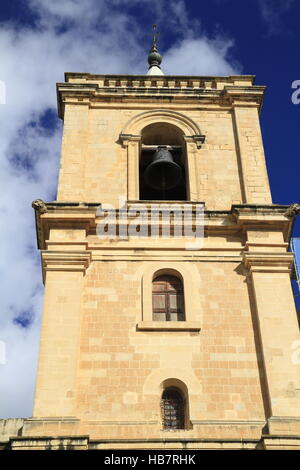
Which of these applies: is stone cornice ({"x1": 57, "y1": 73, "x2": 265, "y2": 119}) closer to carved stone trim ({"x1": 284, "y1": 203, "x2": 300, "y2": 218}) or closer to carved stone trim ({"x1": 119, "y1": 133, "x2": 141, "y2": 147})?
carved stone trim ({"x1": 119, "y1": 133, "x2": 141, "y2": 147})

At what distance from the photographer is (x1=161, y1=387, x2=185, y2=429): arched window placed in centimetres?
1323

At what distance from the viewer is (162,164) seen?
17875mm

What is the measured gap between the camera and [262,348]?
13898 mm

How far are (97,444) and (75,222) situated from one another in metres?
5.20

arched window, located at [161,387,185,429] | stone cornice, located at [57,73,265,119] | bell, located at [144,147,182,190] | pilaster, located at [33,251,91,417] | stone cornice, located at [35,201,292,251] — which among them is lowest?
arched window, located at [161,387,185,429]

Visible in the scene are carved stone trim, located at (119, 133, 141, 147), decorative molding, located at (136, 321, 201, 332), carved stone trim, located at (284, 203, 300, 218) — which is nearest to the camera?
decorative molding, located at (136, 321, 201, 332)

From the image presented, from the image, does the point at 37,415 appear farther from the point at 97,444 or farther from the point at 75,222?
the point at 75,222

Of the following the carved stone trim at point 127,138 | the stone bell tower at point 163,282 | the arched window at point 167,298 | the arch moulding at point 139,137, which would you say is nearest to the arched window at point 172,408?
the stone bell tower at point 163,282

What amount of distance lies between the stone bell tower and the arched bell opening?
4 centimetres

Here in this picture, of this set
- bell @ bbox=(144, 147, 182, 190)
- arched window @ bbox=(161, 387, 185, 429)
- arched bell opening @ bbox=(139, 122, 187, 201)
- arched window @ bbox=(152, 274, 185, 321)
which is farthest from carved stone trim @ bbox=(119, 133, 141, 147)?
arched window @ bbox=(161, 387, 185, 429)

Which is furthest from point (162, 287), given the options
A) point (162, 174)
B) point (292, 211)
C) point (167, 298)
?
point (162, 174)

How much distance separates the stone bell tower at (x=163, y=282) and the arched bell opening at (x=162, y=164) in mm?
37

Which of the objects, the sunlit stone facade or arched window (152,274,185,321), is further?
arched window (152,274,185,321)

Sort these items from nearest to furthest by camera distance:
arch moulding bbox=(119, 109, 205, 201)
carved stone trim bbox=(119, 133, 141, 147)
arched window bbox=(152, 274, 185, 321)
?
arched window bbox=(152, 274, 185, 321), arch moulding bbox=(119, 109, 205, 201), carved stone trim bbox=(119, 133, 141, 147)
